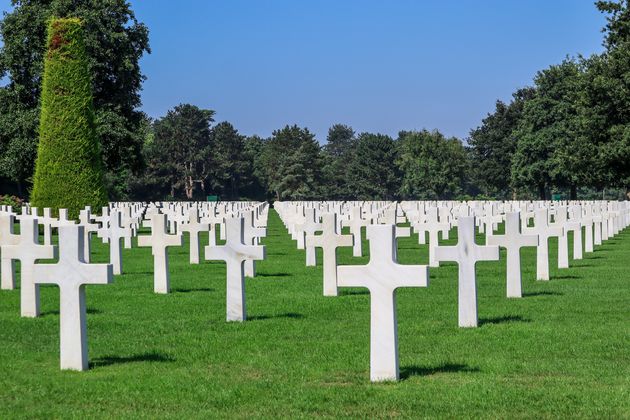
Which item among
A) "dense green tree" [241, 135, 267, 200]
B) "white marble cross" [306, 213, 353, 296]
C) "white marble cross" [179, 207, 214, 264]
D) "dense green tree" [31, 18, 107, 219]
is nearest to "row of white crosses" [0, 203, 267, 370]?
"white marble cross" [306, 213, 353, 296]

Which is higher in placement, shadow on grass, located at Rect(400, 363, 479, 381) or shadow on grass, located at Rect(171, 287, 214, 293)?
shadow on grass, located at Rect(171, 287, 214, 293)

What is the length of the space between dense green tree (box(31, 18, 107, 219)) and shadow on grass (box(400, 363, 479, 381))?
3049cm

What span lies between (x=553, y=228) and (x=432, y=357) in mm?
9449

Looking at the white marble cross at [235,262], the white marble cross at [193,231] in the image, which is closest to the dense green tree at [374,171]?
the white marble cross at [193,231]

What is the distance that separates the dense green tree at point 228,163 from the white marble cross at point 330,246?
115 metres

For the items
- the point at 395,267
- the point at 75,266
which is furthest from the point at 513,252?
the point at 75,266

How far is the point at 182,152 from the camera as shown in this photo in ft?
427

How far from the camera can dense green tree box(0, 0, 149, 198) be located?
54.4 meters

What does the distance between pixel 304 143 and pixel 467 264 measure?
408 feet

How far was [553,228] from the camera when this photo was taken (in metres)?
19.2

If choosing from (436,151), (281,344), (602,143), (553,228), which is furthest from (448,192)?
(281,344)

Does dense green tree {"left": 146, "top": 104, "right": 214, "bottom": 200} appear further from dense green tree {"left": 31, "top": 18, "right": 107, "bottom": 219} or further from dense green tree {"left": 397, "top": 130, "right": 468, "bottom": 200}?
dense green tree {"left": 31, "top": 18, "right": 107, "bottom": 219}

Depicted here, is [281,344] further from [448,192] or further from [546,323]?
[448,192]

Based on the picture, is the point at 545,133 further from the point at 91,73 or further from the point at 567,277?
the point at 567,277
